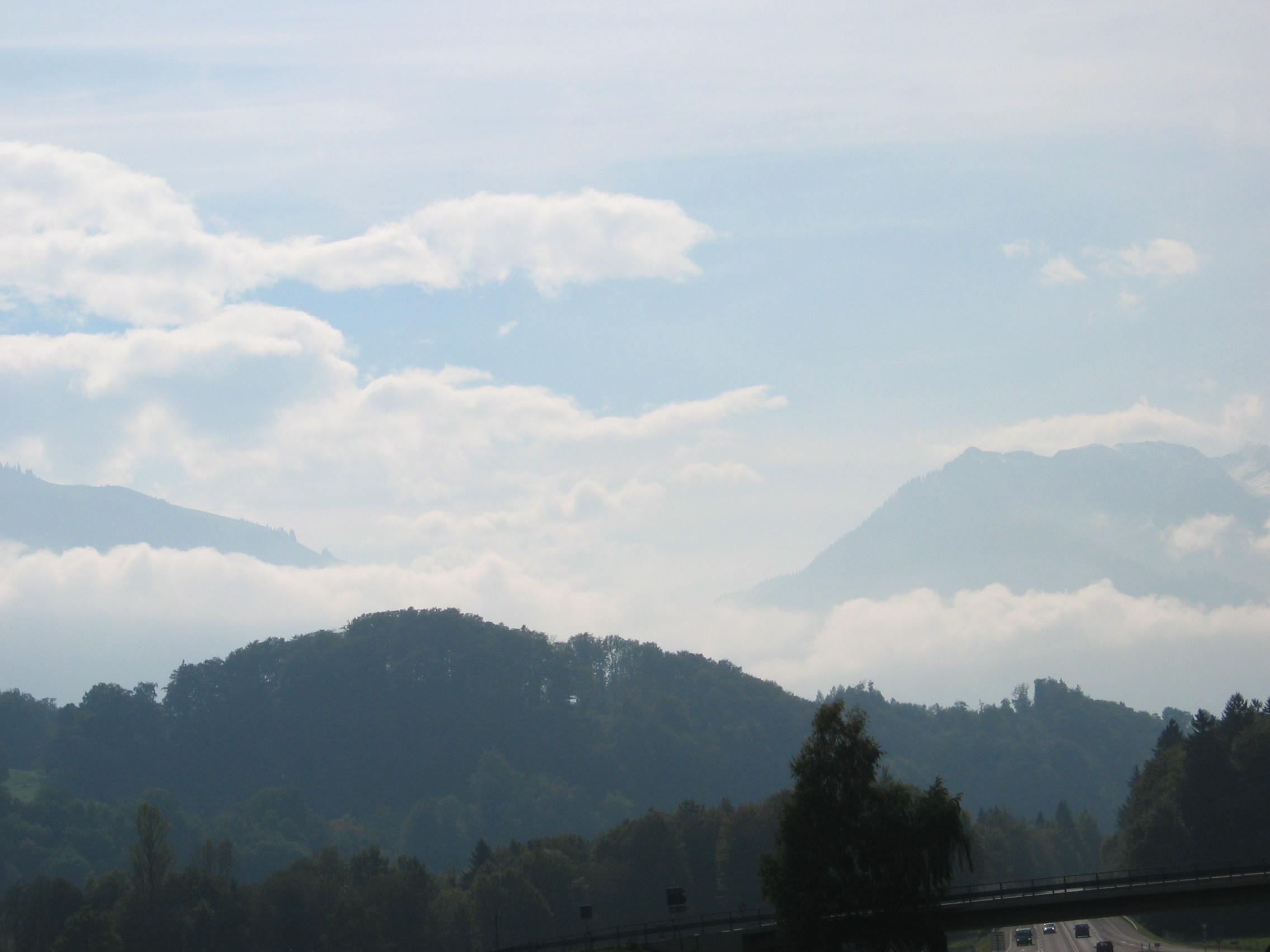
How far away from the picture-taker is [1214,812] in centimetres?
12494

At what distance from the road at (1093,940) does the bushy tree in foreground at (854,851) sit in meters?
30.5

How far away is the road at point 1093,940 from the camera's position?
101 metres

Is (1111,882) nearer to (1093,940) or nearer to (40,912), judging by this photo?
(1093,940)

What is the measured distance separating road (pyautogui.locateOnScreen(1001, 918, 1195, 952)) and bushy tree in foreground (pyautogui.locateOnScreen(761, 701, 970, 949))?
1201 inches

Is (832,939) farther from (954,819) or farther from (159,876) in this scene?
(159,876)

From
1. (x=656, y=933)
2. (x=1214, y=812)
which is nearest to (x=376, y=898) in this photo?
(x=656, y=933)

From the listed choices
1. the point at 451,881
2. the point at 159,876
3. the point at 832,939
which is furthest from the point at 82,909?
the point at 832,939

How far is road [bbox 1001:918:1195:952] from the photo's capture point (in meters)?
101

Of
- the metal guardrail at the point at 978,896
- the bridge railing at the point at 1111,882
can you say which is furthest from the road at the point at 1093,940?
A: the metal guardrail at the point at 978,896

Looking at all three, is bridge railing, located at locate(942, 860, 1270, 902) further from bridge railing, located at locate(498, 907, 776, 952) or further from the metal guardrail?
bridge railing, located at locate(498, 907, 776, 952)

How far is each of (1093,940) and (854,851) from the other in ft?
194

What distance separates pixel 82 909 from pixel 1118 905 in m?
91.2

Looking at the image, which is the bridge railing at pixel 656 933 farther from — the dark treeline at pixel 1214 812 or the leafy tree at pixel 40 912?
the leafy tree at pixel 40 912

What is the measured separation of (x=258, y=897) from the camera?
12938cm
